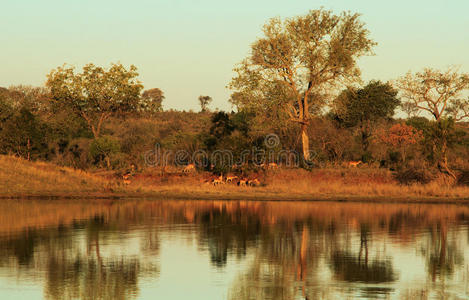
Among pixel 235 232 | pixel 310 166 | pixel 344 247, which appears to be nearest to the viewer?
pixel 344 247

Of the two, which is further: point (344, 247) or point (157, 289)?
point (344, 247)

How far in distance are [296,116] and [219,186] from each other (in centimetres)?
1178

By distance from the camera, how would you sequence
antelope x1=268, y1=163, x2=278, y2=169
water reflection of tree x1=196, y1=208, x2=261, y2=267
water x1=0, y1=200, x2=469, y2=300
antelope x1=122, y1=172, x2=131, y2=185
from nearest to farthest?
water x1=0, y1=200, x2=469, y2=300 → water reflection of tree x1=196, y1=208, x2=261, y2=267 → antelope x1=122, y1=172, x2=131, y2=185 → antelope x1=268, y1=163, x2=278, y2=169

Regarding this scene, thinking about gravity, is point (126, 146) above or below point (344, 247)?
above

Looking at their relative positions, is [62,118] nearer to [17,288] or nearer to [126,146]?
[126,146]

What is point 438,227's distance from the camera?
81.6 ft

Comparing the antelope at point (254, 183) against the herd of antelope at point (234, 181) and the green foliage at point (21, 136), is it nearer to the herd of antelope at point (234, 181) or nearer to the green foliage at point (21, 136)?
the herd of antelope at point (234, 181)

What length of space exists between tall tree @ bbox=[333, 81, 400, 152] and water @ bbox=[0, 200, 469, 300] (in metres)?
32.1

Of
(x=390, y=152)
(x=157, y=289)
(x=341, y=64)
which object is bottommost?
(x=157, y=289)

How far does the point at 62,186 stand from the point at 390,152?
86.2 feet

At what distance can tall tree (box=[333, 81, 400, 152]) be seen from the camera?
2476 inches

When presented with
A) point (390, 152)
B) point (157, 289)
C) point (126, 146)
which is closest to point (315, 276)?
point (157, 289)

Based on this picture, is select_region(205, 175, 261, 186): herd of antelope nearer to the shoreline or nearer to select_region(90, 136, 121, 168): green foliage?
the shoreline

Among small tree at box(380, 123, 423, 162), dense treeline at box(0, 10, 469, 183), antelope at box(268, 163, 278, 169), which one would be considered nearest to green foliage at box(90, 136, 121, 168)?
dense treeline at box(0, 10, 469, 183)
